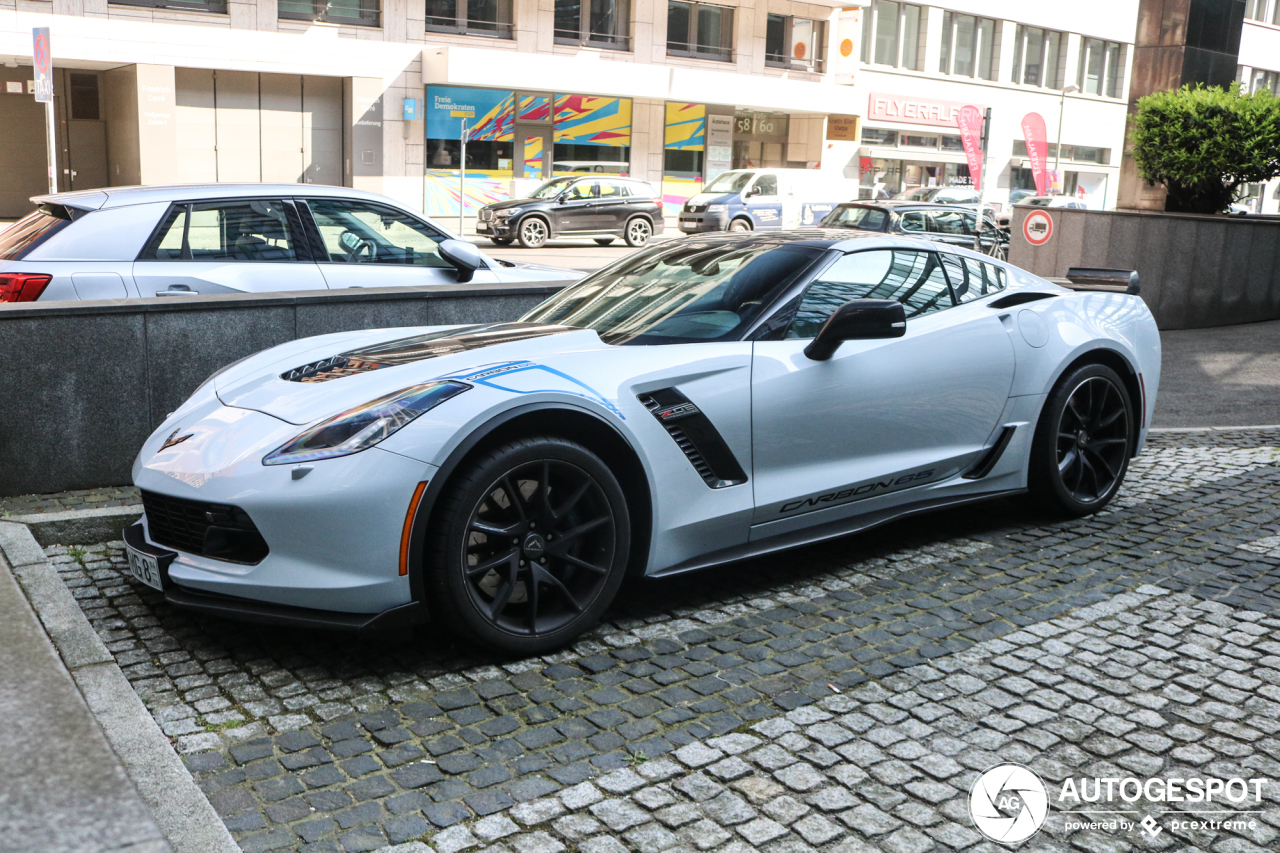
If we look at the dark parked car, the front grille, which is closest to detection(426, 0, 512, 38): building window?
the dark parked car

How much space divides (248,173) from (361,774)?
3074cm

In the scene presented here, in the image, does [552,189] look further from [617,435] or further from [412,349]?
[617,435]

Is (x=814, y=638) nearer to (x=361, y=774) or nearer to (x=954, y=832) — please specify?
(x=954, y=832)

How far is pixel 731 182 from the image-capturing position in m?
31.2

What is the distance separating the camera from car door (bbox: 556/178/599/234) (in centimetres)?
2780

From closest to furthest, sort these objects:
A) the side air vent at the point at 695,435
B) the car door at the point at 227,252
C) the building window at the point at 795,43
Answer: the side air vent at the point at 695,435 → the car door at the point at 227,252 → the building window at the point at 795,43

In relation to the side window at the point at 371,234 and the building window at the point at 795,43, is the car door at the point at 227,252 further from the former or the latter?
the building window at the point at 795,43

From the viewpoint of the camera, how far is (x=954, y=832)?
298 cm

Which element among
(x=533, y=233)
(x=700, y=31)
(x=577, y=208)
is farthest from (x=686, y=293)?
(x=700, y=31)

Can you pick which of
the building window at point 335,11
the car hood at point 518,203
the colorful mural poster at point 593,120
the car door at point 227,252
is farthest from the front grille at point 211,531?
the colorful mural poster at point 593,120

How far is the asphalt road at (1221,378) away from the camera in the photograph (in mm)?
9375

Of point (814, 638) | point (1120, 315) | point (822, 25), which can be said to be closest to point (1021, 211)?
point (1120, 315)

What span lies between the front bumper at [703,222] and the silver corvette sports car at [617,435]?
24044 mm

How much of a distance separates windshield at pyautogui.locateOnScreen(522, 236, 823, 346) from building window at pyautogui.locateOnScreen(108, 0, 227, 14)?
2826 centimetres
